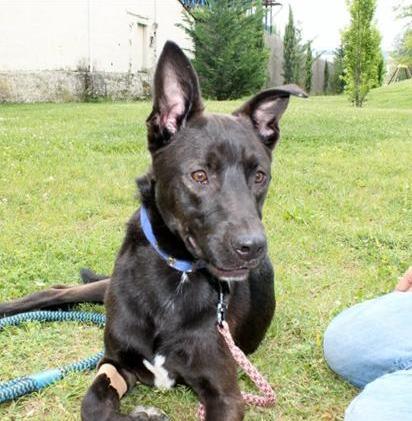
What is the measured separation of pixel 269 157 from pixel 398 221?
3.74m

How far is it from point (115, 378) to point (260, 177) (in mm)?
1244

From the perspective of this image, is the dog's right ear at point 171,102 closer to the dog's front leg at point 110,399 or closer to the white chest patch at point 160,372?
the white chest patch at point 160,372

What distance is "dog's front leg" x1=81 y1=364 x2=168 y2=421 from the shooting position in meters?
2.84

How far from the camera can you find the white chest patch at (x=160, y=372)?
306 cm

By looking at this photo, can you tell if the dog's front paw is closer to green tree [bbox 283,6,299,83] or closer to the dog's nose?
the dog's nose

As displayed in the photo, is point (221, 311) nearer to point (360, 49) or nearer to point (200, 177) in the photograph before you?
point (200, 177)

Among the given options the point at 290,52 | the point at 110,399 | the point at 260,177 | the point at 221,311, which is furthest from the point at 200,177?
the point at 290,52

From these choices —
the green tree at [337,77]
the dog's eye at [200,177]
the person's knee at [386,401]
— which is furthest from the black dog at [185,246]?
the green tree at [337,77]

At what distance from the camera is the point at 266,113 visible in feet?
11.1

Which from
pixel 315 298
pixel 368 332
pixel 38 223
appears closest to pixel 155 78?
pixel 368 332

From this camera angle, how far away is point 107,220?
6.19 meters

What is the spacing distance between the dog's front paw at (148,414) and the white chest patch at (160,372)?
14cm

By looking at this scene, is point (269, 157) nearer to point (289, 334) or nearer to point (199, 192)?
point (199, 192)

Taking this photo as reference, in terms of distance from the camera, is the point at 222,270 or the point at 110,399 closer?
the point at 222,270
